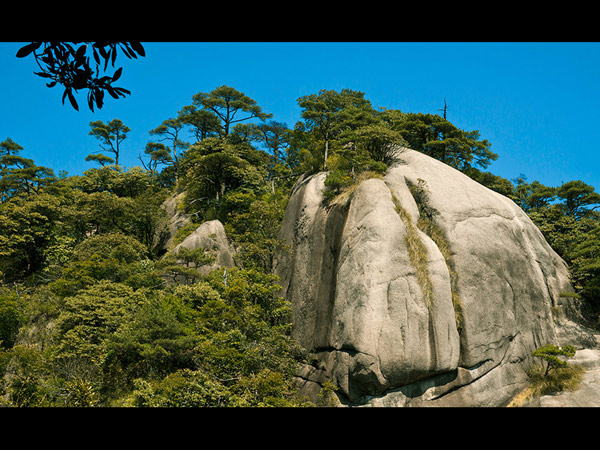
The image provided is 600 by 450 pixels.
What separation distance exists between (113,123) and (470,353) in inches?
1395

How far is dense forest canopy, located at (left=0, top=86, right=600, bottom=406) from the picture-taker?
44.4 feet

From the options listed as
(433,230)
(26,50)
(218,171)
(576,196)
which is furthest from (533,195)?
(26,50)

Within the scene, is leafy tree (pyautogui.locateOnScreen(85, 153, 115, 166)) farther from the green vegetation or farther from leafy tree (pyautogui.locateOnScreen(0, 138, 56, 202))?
the green vegetation

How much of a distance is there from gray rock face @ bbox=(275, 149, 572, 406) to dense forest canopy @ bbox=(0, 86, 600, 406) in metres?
1.22

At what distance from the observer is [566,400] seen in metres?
13.0

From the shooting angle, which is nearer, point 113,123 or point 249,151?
point 249,151

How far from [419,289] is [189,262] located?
10886mm

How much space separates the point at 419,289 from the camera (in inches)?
530

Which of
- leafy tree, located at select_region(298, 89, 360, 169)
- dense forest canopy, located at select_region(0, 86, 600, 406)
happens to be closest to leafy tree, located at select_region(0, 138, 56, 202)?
dense forest canopy, located at select_region(0, 86, 600, 406)

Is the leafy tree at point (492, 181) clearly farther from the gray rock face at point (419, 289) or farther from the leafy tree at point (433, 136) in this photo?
the gray rock face at point (419, 289)

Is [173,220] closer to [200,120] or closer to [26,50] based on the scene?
[200,120]

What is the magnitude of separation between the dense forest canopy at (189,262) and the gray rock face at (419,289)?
1.22 meters

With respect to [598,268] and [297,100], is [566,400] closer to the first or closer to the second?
[598,268]
